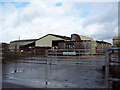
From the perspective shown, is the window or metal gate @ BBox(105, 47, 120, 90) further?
the window

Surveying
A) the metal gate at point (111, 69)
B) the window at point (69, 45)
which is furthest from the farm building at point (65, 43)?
the metal gate at point (111, 69)

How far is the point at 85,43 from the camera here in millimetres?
23062

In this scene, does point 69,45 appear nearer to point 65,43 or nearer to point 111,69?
point 65,43

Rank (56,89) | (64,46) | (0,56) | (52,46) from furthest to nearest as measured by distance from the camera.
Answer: (52,46) → (64,46) → (0,56) → (56,89)

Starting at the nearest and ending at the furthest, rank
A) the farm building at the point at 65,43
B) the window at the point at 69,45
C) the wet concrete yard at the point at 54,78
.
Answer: the wet concrete yard at the point at 54,78
the farm building at the point at 65,43
the window at the point at 69,45

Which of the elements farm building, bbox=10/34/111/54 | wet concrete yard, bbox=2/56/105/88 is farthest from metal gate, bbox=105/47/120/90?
farm building, bbox=10/34/111/54

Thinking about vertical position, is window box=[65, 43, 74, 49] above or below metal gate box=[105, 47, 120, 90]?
above

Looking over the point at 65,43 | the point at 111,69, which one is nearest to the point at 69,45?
the point at 65,43

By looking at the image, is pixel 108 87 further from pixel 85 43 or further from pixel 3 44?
pixel 85 43

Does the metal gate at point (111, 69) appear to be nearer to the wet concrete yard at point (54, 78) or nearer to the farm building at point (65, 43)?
the wet concrete yard at point (54, 78)

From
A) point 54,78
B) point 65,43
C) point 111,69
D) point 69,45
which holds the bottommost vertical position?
Result: point 54,78

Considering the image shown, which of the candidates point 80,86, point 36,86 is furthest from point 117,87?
point 36,86

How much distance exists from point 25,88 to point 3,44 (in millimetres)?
9646

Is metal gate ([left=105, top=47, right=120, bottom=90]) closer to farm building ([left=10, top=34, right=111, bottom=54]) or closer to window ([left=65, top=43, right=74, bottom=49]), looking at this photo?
farm building ([left=10, top=34, right=111, bottom=54])
